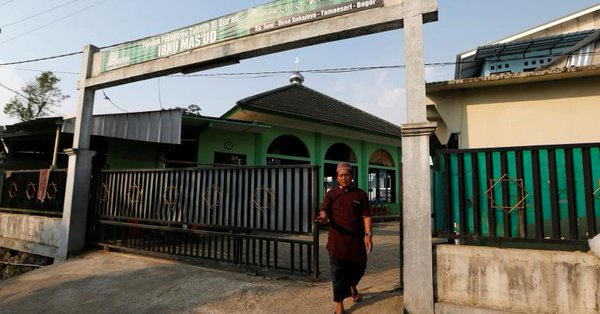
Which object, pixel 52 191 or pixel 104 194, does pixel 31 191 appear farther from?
pixel 104 194

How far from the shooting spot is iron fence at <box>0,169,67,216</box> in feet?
27.1

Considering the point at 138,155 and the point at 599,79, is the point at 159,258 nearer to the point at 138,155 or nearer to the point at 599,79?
the point at 138,155

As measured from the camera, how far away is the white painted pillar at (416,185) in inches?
158

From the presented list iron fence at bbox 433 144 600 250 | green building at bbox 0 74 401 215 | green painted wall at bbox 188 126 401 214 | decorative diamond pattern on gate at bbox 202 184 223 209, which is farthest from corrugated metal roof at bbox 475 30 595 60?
decorative diamond pattern on gate at bbox 202 184 223 209

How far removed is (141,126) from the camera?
29.9 ft

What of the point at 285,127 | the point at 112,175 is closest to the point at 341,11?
the point at 112,175

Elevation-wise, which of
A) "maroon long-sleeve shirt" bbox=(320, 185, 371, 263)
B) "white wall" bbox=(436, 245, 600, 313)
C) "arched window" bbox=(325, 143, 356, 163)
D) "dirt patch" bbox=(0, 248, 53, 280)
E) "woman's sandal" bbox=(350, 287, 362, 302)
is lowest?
"dirt patch" bbox=(0, 248, 53, 280)

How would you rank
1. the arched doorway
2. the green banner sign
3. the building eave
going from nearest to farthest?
the building eave → the green banner sign → the arched doorway

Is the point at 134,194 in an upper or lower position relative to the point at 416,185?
lower

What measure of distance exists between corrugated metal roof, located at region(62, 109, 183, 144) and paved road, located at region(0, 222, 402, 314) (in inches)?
122

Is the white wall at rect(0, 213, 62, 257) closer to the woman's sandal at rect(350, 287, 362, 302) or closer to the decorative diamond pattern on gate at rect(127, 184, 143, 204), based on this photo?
the decorative diamond pattern on gate at rect(127, 184, 143, 204)

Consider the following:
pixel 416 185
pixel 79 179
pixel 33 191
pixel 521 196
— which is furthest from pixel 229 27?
pixel 33 191

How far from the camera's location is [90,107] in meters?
7.95

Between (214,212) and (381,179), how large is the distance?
12.6 meters
